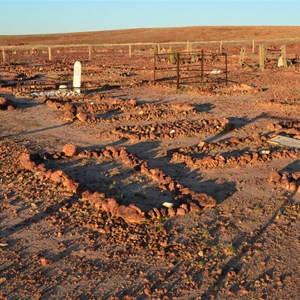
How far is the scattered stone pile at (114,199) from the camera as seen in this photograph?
20.4ft

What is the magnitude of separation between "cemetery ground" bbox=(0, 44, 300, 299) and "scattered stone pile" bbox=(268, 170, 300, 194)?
0.06 feet

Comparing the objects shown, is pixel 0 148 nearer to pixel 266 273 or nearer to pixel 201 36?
pixel 266 273

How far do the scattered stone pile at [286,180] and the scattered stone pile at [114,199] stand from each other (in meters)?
1.42

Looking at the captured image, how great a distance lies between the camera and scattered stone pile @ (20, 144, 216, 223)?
20.4 feet

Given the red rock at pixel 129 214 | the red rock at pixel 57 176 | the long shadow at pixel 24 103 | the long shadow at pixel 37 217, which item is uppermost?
the long shadow at pixel 24 103

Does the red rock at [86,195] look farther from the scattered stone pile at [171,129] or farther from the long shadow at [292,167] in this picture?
the scattered stone pile at [171,129]

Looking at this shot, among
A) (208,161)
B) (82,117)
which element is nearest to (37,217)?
(208,161)

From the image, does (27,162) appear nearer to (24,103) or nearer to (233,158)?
(233,158)

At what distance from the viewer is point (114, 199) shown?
21.1 ft

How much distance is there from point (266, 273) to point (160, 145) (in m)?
5.30

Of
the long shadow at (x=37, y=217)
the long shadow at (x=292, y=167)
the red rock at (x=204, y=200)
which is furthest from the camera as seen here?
the long shadow at (x=292, y=167)

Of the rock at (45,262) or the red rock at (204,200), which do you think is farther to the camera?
the red rock at (204,200)

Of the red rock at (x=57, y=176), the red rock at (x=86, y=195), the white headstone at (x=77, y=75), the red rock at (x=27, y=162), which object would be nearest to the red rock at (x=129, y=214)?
the red rock at (x=86, y=195)

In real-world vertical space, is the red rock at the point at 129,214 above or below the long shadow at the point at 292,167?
below
